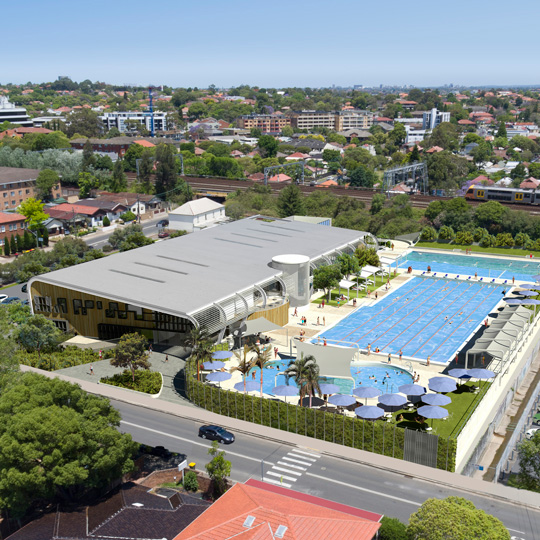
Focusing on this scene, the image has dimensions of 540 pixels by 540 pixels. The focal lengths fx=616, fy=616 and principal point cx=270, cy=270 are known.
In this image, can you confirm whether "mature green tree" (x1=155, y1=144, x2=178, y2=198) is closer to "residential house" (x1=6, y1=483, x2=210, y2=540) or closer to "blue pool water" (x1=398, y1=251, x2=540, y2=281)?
"blue pool water" (x1=398, y1=251, x2=540, y2=281)

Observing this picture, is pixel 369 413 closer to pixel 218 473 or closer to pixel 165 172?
pixel 218 473

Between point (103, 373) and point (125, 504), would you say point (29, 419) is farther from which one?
point (103, 373)

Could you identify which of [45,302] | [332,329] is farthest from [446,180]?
[45,302]

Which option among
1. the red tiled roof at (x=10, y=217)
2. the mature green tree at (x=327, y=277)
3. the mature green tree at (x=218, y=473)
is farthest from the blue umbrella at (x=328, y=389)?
the red tiled roof at (x=10, y=217)

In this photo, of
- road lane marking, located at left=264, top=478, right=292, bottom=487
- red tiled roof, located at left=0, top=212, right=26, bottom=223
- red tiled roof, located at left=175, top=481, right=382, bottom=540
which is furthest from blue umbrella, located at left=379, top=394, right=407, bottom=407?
red tiled roof, located at left=0, top=212, right=26, bottom=223

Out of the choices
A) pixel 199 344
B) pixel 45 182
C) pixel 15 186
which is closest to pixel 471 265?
pixel 199 344
